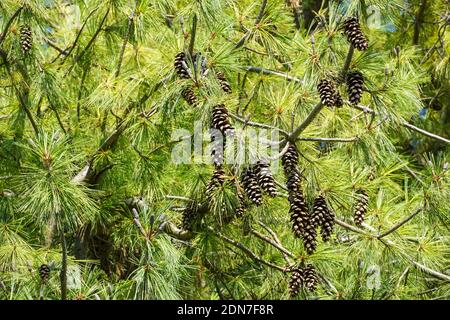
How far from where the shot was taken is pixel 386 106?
7.46 feet

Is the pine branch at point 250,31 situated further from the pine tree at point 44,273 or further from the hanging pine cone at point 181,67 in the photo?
the pine tree at point 44,273

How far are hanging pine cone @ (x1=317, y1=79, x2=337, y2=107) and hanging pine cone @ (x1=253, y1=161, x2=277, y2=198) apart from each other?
0.68ft

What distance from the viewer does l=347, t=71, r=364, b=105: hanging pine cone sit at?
7.06 ft

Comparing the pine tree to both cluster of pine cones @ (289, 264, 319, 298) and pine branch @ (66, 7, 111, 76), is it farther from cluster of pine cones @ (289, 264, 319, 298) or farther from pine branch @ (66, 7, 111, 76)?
pine branch @ (66, 7, 111, 76)

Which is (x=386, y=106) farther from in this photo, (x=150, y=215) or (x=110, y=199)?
(x=110, y=199)

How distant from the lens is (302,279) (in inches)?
91.3

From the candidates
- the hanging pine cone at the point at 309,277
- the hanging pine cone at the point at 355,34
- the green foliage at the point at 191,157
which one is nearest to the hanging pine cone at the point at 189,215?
the green foliage at the point at 191,157

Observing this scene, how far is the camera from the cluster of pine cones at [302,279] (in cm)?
229

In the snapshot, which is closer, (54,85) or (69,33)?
(54,85)

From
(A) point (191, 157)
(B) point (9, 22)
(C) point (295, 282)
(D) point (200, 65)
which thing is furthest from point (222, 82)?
(B) point (9, 22)

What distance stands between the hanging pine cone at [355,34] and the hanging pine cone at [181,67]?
408 millimetres

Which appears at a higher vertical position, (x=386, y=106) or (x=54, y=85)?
(x=54, y=85)

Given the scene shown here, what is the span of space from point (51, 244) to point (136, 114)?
1.90ft

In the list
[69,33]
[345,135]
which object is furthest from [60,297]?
[69,33]
